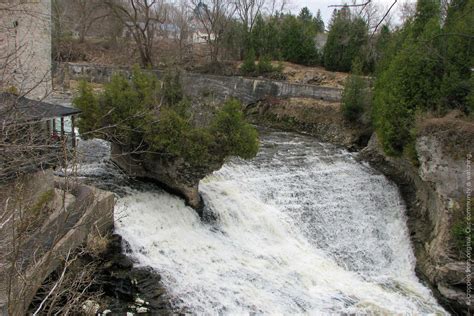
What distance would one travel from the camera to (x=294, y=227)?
12977mm

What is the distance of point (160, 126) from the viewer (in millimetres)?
11641

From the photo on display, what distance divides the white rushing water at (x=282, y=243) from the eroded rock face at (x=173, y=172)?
14.7 inches

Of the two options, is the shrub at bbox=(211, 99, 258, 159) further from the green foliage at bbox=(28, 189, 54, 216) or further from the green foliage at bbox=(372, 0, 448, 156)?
the green foliage at bbox=(372, 0, 448, 156)

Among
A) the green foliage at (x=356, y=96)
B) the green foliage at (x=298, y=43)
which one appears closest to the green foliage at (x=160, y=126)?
the green foliage at (x=356, y=96)

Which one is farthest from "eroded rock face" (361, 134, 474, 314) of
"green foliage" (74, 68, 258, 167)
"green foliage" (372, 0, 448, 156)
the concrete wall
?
the concrete wall

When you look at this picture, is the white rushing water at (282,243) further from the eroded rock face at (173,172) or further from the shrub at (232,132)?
the shrub at (232,132)

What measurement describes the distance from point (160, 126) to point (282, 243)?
4623 mm

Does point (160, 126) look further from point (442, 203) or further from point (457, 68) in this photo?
point (457, 68)

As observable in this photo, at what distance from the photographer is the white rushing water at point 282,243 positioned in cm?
983

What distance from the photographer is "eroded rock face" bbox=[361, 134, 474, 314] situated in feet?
35.1

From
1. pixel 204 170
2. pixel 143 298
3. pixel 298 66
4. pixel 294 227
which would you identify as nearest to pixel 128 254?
pixel 143 298

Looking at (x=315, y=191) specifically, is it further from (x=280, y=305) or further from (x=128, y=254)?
(x=128, y=254)

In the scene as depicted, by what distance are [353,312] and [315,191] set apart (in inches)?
221

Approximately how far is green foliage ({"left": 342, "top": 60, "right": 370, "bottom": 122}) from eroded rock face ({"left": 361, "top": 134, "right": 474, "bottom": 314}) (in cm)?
818
